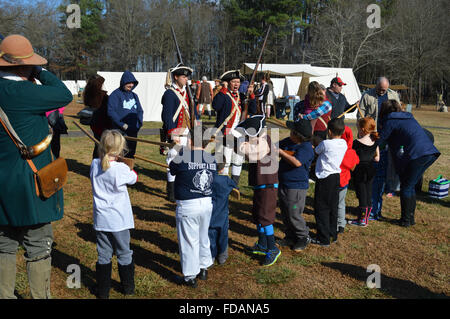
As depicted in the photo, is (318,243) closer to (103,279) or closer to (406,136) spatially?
(406,136)

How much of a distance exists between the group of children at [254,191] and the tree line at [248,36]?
1301 inches

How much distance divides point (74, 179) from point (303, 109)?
489 cm

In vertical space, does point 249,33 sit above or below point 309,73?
above

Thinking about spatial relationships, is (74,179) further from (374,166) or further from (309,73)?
(309,73)

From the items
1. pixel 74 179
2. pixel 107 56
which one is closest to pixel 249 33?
pixel 107 56

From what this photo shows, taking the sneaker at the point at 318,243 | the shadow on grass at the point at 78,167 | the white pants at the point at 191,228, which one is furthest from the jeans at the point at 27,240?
the shadow on grass at the point at 78,167

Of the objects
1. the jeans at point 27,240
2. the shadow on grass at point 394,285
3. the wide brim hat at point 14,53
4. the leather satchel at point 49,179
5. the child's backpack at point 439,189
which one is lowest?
the shadow on grass at point 394,285

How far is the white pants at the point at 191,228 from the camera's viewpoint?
3.68m

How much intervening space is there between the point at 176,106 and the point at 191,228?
9.54 feet

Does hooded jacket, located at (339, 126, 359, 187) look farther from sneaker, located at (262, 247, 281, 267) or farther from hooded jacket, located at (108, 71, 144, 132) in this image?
hooded jacket, located at (108, 71, 144, 132)

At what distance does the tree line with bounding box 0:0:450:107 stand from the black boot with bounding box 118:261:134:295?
35.4m

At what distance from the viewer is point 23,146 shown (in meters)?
2.88

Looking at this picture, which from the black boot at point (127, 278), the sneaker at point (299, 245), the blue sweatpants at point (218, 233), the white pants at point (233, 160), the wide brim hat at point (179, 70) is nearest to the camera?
the black boot at point (127, 278)

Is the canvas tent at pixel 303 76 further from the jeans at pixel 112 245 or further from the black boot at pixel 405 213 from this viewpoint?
the jeans at pixel 112 245
